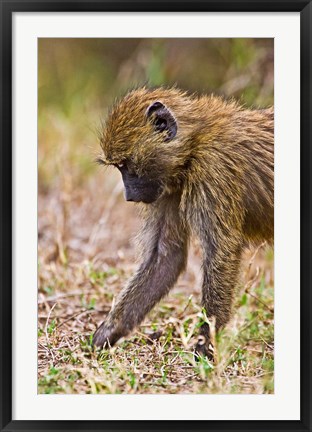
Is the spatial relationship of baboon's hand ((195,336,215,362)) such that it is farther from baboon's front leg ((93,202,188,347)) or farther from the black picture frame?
the black picture frame

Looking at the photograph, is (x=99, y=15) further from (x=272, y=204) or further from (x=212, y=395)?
(x=212, y=395)

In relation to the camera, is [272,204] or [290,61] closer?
[290,61]

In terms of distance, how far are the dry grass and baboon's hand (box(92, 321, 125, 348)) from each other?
0.06m

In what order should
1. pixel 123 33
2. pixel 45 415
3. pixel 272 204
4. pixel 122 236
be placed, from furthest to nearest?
pixel 122 236
pixel 272 204
pixel 123 33
pixel 45 415

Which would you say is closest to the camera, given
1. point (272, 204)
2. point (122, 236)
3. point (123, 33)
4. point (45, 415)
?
point (45, 415)

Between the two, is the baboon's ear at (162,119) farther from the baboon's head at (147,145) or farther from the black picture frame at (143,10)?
the black picture frame at (143,10)

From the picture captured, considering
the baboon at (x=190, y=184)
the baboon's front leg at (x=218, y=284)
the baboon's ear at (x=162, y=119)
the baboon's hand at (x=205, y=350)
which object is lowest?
the baboon's hand at (x=205, y=350)

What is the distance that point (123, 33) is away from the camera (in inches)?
193

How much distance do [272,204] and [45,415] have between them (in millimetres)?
1954

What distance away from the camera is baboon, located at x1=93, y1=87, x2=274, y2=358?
5363mm

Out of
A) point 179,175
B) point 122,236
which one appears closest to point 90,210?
point 122,236

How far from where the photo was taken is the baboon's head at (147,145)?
5.52 m

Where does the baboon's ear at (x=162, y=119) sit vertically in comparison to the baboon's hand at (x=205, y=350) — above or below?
above

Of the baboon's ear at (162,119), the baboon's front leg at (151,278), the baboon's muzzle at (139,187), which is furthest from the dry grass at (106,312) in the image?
the baboon's ear at (162,119)
